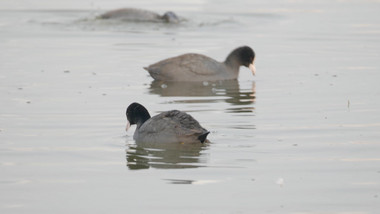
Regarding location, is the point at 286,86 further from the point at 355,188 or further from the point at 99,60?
the point at 355,188

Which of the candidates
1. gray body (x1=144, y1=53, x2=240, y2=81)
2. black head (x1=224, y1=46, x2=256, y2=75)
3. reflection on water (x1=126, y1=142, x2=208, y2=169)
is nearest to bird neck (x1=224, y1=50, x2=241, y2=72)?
black head (x1=224, y1=46, x2=256, y2=75)

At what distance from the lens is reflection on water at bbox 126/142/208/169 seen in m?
10.8

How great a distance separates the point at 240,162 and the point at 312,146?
1.32 metres

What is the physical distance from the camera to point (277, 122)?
1323 centimetres

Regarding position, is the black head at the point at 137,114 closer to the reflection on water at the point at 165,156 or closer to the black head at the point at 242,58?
the reflection on water at the point at 165,156

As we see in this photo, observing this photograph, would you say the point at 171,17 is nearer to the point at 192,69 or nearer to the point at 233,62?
the point at 233,62

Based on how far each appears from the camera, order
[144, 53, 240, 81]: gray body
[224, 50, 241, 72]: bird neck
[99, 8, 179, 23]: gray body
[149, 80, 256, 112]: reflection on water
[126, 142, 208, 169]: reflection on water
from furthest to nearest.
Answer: [99, 8, 179, 23]: gray body → [224, 50, 241, 72]: bird neck → [144, 53, 240, 81]: gray body → [149, 80, 256, 112]: reflection on water → [126, 142, 208, 169]: reflection on water

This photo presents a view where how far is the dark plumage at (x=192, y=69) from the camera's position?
1859 centimetres

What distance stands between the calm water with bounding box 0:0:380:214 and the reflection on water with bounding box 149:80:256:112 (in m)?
0.05

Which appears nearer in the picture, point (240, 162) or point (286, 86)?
point (240, 162)

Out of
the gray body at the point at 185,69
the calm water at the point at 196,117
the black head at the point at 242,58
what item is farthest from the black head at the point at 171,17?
the gray body at the point at 185,69

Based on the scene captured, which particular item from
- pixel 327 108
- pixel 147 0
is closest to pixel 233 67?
pixel 327 108

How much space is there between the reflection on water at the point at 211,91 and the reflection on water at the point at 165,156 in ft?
10.4

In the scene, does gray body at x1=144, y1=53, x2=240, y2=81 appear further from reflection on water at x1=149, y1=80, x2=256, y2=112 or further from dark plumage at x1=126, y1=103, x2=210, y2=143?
dark plumage at x1=126, y1=103, x2=210, y2=143
